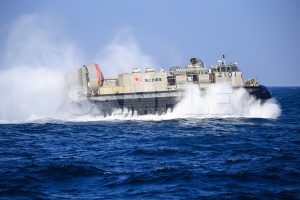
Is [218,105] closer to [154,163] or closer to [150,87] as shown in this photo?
[150,87]

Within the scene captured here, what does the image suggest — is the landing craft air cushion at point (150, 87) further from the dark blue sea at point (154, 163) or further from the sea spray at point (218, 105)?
the dark blue sea at point (154, 163)

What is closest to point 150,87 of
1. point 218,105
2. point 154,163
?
point 218,105

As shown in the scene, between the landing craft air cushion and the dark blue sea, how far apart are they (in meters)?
7.05

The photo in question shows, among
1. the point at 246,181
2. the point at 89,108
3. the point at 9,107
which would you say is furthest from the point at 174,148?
the point at 9,107

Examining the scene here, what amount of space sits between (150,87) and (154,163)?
20.5 m

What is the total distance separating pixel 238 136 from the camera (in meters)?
26.1

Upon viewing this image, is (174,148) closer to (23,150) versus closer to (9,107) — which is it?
(23,150)

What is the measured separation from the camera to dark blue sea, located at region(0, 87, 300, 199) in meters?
14.2

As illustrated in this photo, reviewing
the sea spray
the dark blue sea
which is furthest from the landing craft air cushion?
the dark blue sea

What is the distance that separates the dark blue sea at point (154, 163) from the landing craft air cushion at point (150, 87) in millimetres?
7048

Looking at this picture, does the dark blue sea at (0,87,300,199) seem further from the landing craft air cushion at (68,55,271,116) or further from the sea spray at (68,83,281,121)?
the landing craft air cushion at (68,55,271,116)

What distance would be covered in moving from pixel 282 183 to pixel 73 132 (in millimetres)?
18581

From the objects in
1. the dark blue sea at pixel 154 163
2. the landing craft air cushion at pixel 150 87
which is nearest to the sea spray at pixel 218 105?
the landing craft air cushion at pixel 150 87

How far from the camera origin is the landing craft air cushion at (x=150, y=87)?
3778 centimetres
